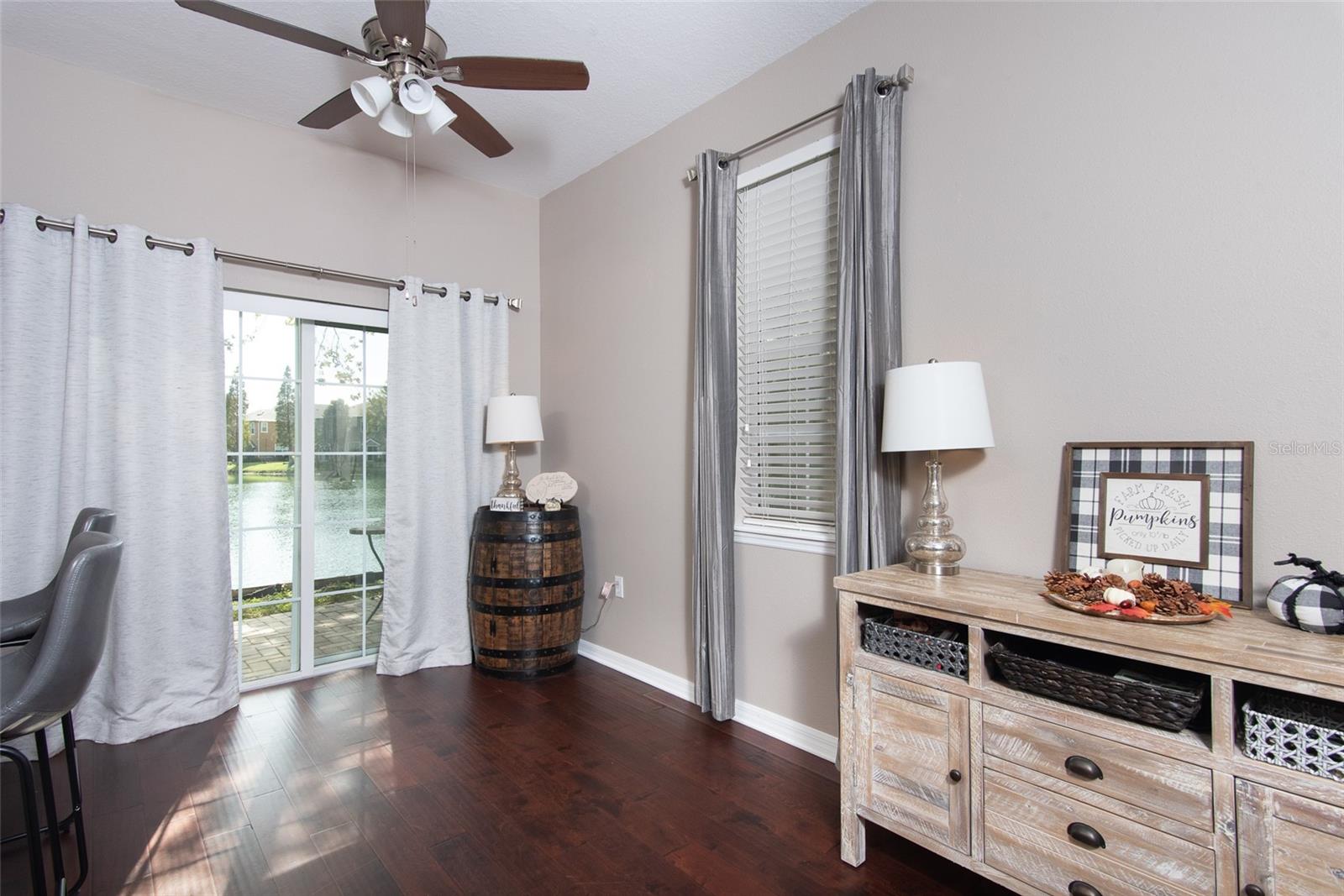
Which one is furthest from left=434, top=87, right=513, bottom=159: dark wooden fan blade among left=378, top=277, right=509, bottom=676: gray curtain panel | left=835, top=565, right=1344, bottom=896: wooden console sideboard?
left=835, top=565, right=1344, bottom=896: wooden console sideboard

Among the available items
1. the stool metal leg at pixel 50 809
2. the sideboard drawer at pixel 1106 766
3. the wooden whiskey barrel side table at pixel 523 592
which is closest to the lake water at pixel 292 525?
the wooden whiskey barrel side table at pixel 523 592

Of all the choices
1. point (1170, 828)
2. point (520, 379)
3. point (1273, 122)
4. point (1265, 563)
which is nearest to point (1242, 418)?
point (1265, 563)

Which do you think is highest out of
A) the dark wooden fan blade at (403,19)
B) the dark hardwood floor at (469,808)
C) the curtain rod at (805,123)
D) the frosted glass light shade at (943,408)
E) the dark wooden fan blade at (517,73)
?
the curtain rod at (805,123)

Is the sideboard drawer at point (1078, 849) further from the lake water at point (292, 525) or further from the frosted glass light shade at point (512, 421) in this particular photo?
the lake water at point (292, 525)

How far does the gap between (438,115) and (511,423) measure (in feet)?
5.15

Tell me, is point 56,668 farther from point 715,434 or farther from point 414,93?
point 715,434

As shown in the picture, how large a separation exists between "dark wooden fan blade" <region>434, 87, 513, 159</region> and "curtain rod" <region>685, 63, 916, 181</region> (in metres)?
0.86

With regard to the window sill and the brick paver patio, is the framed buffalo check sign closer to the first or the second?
the window sill

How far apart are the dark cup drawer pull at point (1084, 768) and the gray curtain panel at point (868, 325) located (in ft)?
2.63

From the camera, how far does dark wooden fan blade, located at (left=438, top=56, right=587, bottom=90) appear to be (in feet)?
6.43

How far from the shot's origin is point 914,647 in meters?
1.64

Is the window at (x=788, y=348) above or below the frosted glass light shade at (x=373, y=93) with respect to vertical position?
below

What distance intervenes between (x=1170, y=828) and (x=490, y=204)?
3934 millimetres

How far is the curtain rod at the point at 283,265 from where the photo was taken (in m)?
2.50
